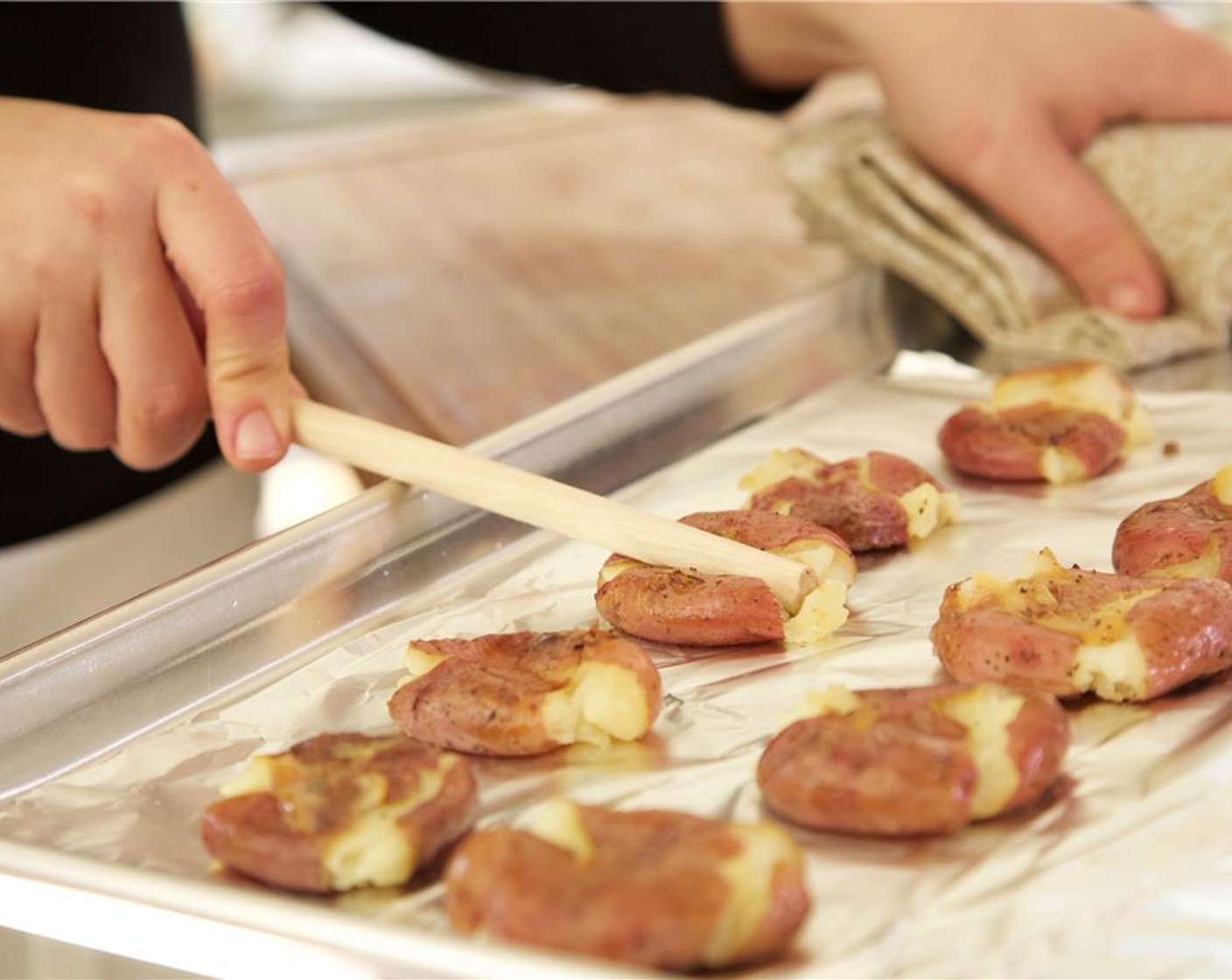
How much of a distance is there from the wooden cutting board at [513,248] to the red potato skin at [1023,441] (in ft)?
1.85

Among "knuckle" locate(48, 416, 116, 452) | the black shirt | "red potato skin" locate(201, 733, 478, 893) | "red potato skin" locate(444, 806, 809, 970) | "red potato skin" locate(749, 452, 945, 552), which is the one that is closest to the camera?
"red potato skin" locate(444, 806, 809, 970)

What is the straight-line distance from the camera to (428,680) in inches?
41.3

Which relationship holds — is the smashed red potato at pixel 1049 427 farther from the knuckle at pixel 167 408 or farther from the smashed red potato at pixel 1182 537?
the knuckle at pixel 167 408

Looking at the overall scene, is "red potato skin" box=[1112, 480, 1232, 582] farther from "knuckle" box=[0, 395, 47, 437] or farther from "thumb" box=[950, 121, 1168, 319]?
"knuckle" box=[0, 395, 47, 437]

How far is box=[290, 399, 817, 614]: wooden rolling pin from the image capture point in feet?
3.88

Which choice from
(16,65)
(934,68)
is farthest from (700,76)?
(16,65)

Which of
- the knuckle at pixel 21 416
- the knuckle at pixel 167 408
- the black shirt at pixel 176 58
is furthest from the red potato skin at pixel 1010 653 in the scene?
the black shirt at pixel 176 58

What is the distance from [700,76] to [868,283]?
56cm

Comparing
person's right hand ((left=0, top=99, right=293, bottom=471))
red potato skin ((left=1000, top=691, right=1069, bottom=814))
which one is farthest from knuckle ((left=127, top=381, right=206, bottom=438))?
red potato skin ((left=1000, top=691, right=1069, bottom=814))

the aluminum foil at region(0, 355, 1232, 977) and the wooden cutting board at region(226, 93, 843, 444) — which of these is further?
the wooden cutting board at region(226, 93, 843, 444)

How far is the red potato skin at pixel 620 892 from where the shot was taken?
0.75m

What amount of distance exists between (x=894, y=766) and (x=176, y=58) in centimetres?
156

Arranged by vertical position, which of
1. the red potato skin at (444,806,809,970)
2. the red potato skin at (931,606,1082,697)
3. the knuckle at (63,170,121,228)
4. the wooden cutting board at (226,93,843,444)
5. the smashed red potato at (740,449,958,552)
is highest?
the knuckle at (63,170,121,228)

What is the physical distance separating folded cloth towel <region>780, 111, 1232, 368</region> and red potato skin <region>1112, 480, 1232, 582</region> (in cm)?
51
